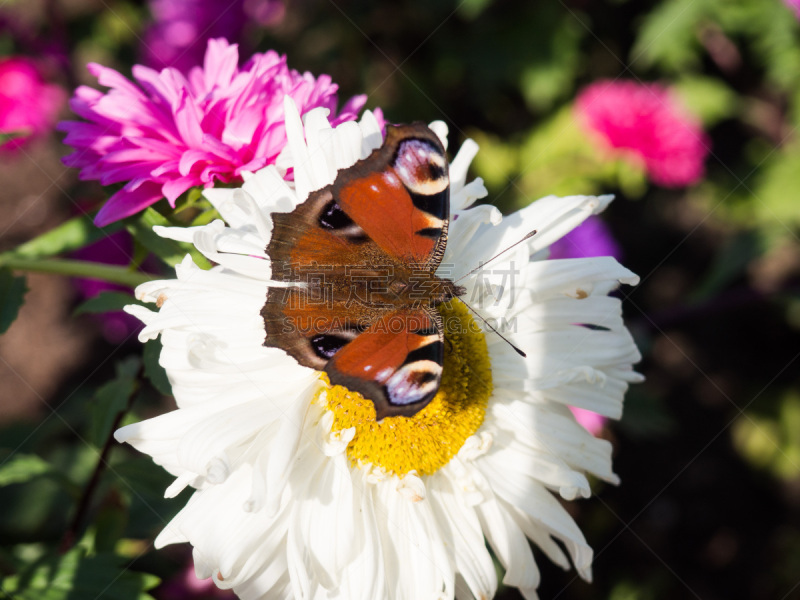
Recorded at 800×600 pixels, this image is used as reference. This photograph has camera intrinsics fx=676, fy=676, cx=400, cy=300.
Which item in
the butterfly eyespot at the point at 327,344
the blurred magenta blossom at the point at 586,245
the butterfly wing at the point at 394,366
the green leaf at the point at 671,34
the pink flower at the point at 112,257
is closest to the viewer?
the butterfly wing at the point at 394,366

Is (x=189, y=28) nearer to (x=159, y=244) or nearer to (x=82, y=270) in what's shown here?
(x=82, y=270)

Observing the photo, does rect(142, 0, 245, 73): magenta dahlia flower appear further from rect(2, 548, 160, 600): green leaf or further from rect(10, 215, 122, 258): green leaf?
rect(2, 548, 160, 600): green leaf

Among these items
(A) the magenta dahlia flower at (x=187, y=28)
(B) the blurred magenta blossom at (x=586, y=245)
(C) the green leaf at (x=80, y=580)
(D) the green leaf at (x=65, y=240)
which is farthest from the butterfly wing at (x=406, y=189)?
(A) the magenta dahlia flower at (x=187, y=28)

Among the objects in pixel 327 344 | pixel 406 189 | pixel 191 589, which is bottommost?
pixel 191 589

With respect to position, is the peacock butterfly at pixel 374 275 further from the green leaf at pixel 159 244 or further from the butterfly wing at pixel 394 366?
the green leaf at pixel 159 244

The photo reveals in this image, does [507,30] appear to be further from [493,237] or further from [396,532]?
[396,532]

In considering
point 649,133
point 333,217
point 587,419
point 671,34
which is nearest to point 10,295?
point 333,217
